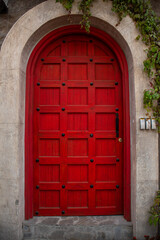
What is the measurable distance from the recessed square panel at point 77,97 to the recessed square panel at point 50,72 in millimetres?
336

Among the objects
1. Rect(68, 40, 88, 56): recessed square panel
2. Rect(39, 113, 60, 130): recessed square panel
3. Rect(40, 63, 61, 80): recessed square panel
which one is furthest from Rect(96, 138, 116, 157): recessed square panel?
Rect(68, 40, 88, 56): recessed square panel

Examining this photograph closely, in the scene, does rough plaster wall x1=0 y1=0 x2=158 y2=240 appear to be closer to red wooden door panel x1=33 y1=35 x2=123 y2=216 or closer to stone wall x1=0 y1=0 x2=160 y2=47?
stone wall x1=0 y1=0 x2=160 y2=47

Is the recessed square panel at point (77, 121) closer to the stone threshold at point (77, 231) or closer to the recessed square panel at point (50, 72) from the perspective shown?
the recessed square panel at point (50, 72)

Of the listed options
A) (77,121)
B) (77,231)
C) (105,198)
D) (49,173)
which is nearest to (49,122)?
(77,121)

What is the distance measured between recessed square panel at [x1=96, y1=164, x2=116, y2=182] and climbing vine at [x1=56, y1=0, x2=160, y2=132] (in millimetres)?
1124

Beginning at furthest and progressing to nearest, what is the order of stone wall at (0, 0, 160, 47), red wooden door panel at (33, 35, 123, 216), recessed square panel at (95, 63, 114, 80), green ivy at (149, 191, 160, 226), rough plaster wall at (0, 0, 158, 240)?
recessed square panel at (95, 63, 114, 80) → red wooden door panel at (33, 35, 123, 216) → stone wall at (0, 0, 160, 47) → rough plaster wall at (0, 0, 158, 240) → green ivy at (149, 191, 160, 226)

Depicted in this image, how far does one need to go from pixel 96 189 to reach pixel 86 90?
1.70 metres

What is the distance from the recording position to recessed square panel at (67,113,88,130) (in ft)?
11.0

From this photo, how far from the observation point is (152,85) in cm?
299

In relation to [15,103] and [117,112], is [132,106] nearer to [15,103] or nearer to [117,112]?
[117,112]

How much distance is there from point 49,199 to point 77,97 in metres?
1.80

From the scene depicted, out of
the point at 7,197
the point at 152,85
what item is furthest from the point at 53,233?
the point at 152,85

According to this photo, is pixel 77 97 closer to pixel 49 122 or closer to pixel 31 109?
pixel 49 122

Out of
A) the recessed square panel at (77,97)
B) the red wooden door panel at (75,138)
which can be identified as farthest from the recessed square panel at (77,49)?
the recessed square panel at (77,97)
